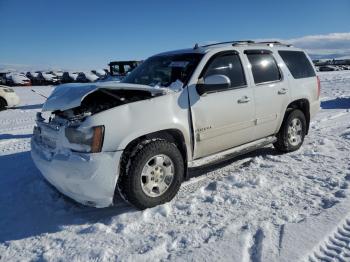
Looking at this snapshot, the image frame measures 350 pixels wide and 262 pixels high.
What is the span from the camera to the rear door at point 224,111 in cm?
434

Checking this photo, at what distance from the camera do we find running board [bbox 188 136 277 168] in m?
Answer: 4.48

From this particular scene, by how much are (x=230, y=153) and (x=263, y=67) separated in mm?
1430

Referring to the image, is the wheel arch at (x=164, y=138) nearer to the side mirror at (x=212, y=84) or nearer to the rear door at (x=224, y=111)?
the rear door at (x=224, y=111)

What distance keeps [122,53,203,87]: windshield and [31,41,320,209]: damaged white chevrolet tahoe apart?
0.06 ft

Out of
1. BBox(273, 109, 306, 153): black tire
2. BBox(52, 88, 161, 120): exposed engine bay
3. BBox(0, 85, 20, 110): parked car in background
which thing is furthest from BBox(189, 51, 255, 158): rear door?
BBox(0, 85, 20, 110): parked car in background

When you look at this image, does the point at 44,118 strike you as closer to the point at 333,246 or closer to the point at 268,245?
the point at 268,245

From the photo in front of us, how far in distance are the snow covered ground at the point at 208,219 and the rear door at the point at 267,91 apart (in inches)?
23.5

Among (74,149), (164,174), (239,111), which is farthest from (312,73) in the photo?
(74,149)

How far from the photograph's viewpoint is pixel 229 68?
4805 millimetres

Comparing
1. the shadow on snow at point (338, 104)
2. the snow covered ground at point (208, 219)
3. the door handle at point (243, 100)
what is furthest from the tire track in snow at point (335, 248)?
the shadow on snow at point (338, 104)

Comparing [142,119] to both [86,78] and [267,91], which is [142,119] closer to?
[267,91]

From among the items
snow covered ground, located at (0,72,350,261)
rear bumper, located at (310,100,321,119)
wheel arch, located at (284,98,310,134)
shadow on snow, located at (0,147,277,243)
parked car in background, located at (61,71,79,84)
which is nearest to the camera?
snow covered ground, located at (0,72,350,261)

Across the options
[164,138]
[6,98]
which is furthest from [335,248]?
[6,98]

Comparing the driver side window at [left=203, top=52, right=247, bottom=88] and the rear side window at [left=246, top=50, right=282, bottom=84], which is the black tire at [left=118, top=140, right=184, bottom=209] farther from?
the rear side window at [left=246, top=50, right=282, bottom=84]
